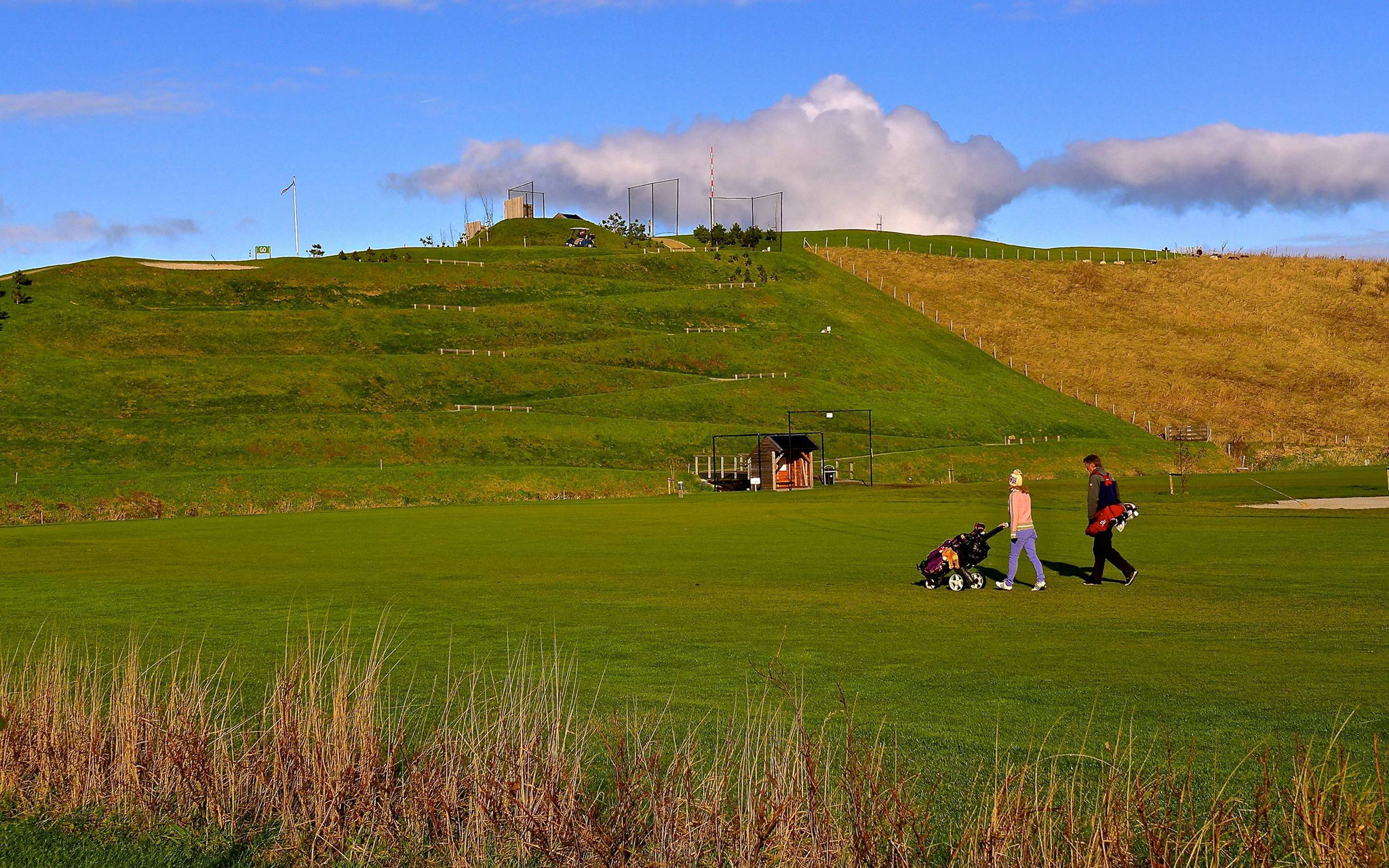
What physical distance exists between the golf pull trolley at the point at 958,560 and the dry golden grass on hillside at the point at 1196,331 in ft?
321

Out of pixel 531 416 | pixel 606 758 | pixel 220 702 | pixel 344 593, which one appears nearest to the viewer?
pixel 606 758

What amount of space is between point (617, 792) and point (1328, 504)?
48.4 meters

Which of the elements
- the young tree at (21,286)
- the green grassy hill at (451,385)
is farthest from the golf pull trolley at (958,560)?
the young tree at (21,286)

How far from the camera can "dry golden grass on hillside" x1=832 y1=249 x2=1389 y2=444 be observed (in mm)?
122625

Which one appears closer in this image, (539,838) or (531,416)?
(539,838)

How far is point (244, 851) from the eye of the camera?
9961mm

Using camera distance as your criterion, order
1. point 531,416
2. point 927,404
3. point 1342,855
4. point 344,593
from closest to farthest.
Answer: point 1342,855 → point 344,593 → point 531,416 → point 927,404

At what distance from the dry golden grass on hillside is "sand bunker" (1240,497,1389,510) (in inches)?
2489

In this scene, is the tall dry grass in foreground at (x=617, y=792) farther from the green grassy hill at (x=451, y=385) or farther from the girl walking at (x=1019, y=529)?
the green grassy hill at (x=451, y=385)

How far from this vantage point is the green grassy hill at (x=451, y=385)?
75.1 metres

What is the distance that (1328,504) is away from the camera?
5028 centimetres

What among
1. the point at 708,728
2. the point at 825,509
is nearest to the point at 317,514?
the point at 825,509

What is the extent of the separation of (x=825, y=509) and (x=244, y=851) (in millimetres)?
45581

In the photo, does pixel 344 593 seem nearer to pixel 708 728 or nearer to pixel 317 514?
pixel 708 728
